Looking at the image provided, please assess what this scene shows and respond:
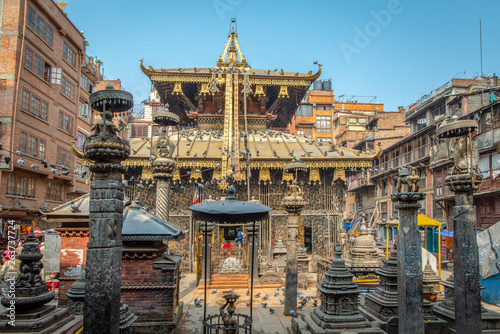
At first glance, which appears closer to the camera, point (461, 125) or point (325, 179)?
point (461, 125)

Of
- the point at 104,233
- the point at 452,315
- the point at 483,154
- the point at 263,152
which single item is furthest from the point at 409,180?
the point at 483,154

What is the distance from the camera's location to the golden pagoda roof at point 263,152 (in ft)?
60.0

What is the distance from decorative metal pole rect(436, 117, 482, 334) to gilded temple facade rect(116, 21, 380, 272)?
29.5ft

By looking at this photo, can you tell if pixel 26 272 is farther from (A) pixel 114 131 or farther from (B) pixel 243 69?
(B) pixel 243 69

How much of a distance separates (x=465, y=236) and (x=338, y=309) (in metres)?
3.23

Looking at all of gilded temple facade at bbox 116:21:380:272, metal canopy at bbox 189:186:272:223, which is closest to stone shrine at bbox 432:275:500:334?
metal canopy at bbox 189:186:272:223

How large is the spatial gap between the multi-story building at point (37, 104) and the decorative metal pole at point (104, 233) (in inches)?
605

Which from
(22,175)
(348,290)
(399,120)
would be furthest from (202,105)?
(399,120)

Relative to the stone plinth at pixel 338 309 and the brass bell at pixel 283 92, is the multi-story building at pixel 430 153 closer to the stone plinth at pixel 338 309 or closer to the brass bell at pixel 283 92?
the brass bell at pixel 283 92

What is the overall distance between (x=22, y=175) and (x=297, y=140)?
61.4ft

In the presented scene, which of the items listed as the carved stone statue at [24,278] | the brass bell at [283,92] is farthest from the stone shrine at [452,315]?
the brass bell at [283,92]

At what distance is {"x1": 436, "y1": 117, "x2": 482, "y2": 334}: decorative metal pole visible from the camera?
7.09 m

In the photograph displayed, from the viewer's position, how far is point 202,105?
22812 mm

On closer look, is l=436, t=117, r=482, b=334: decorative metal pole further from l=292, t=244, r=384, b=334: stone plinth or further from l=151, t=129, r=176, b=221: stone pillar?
l=151, t=129, r=176, b=221: stone pillar
